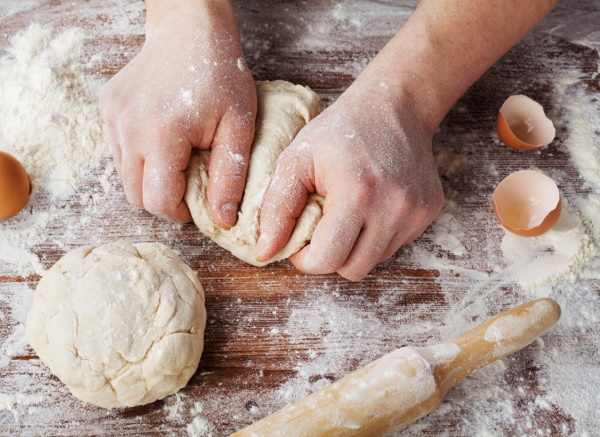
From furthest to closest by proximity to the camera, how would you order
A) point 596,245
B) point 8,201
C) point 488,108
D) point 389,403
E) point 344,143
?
point 488,108 < point 596,245 < point 8,201 < point 344,143 < point 389,403

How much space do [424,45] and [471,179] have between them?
0.49 m

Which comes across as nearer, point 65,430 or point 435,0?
point 65,430

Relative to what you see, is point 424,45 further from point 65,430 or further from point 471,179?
point 65,430

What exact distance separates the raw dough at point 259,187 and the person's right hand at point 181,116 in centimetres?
3

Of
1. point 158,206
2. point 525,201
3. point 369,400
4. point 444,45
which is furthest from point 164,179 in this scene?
point 525,201

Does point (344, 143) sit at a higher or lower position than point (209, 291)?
higher

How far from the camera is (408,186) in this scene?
1.42 metres

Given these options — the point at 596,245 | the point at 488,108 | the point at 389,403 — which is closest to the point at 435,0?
the point at 488,108

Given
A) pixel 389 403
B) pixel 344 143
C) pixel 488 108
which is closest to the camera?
pixel 389 403

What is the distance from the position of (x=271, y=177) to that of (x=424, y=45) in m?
0.65

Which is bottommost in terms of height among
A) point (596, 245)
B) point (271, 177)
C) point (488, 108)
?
point (596, 245)

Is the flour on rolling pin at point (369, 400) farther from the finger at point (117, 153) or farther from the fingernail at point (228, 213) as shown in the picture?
the finger at point (117, 153)

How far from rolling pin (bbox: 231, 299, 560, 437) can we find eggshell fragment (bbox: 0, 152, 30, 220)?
1.00 meters

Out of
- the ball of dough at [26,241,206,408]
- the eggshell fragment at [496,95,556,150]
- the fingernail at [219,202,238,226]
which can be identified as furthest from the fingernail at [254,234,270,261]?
the eggshell fragment at [496,95,556,150]
